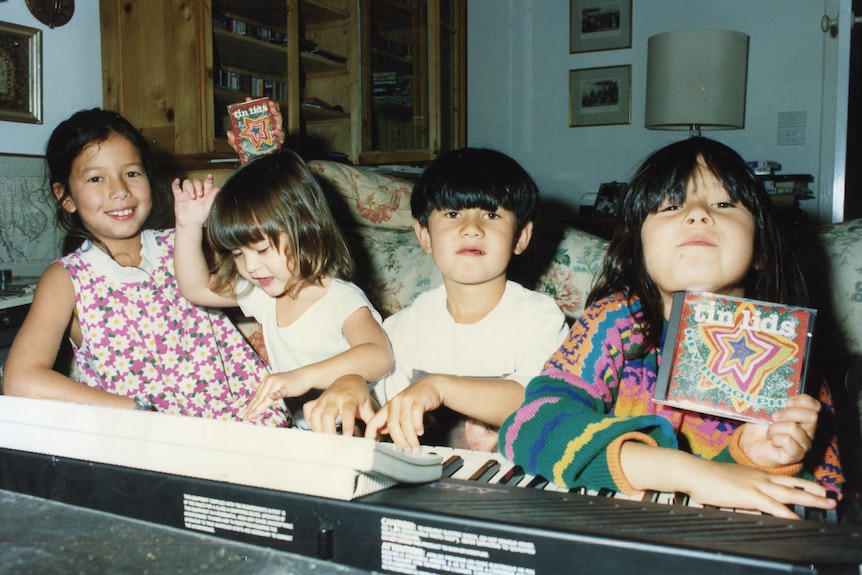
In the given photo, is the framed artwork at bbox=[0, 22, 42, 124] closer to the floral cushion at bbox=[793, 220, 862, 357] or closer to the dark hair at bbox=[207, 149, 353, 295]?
the dark hair at bbox=[207, 149, 353, 295]

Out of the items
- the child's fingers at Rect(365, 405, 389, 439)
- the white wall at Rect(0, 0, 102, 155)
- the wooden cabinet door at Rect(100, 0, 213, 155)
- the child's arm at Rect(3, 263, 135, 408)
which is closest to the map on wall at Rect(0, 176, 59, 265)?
the white wall at Rect(0, 0, 102, 155)

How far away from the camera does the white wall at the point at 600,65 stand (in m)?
3.52

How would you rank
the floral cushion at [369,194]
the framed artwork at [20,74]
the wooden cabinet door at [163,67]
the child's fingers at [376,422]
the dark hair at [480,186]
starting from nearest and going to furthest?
the child's fingers at [376,422], the dark hair at [480,186], the floral cushion at [369,194], the framed artwork at [20,74], the wooden cabinet door at [163,67]

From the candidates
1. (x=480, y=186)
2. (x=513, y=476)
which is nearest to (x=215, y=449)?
(x=513, y=476)

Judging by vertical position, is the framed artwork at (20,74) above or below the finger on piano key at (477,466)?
above

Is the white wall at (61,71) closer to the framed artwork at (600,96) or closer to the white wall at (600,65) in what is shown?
the white wall at (600,65)

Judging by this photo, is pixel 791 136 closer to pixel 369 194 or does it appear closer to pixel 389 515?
pixel 369 194

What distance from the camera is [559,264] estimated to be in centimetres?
134

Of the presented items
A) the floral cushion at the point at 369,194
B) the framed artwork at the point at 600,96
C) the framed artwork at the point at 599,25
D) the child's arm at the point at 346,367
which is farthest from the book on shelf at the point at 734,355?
the framed artwork at the point at 599,25

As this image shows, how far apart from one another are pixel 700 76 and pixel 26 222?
109 inches

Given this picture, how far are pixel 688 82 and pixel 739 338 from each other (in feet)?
9.19

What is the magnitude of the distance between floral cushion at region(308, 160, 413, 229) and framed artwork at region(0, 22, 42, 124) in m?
1.32

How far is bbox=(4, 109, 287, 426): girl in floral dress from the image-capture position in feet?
4.23

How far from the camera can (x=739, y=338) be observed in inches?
23.4
